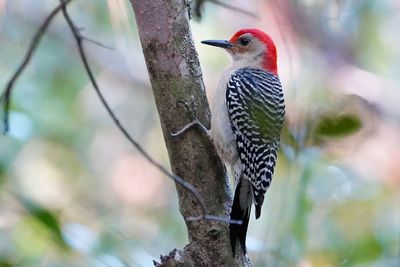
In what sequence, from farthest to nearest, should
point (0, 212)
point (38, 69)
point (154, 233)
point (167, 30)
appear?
point (38, 69) < point (154, 233) < point (0, 212) < point (167, 30)

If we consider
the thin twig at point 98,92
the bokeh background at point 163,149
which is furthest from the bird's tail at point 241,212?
the thin twig at point 98,92

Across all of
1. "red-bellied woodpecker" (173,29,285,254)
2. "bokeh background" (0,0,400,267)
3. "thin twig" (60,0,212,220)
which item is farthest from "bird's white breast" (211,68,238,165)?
"thin twig" (60,0,212,220)

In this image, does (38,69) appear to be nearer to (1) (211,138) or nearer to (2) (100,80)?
(2) (100,80)

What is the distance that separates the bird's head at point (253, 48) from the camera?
404 centimetres

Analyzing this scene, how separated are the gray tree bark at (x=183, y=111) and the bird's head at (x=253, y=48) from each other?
88 cm

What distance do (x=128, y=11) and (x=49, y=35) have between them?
2.07 metres

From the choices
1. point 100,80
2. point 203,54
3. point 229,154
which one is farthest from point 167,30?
point 100,80

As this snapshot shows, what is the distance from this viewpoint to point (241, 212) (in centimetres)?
329

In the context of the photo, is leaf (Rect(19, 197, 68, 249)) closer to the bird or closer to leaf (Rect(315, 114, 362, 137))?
the bird

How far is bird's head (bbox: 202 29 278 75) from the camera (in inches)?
159

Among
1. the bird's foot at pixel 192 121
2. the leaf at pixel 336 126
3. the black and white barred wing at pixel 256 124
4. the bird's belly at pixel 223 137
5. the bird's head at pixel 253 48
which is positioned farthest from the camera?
the bird's head at pixel 253 48

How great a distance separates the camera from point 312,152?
3.14 m

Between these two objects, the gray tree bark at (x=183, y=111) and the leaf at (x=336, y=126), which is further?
the gray tree bark at (x=183, y=111)

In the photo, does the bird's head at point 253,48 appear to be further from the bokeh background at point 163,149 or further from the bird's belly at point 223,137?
the bird's belly at point 223,137
